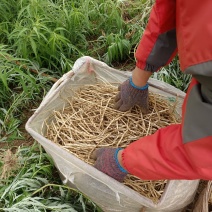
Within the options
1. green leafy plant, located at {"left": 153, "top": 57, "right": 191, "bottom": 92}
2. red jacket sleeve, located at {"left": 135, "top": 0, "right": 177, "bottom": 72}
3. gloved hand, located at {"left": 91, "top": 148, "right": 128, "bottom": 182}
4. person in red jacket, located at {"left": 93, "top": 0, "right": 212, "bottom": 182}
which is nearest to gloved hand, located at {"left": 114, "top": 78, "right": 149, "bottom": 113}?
person in red jacket, located at {"left": 93, "top": 0, "right": 212, "bottom": 182}

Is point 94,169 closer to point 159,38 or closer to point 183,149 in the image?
point 183,149

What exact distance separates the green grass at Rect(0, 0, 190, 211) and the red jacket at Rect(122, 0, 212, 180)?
0.43 metres

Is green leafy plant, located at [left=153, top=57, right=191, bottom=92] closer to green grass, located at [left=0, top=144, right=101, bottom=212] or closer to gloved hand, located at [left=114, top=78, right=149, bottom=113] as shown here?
gloved hand, located at [left=114, top=78, right=149, bottom=113]

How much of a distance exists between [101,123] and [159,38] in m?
0.43

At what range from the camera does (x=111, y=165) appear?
106cm

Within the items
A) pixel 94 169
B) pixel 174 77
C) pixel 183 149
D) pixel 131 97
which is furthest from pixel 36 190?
pixel 174 77

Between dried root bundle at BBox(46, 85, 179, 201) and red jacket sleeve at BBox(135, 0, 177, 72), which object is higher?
red jacket sleeve at BBox(135, 0, 177, 72)

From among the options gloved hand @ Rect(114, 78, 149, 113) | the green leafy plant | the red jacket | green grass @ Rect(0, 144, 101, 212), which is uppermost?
the red jacket

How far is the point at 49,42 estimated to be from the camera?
1485mm

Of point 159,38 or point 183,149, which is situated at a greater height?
point 159,38

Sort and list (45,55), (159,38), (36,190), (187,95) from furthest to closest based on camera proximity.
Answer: (45,55) → (36,190) → (159,38) → (187,95)

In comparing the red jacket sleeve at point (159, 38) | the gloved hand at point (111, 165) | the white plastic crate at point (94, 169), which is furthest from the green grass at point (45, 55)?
the red jacket sleeve at point (159, 38)

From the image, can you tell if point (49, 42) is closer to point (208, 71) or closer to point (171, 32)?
point (171, 32)

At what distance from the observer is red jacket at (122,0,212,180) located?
0.64m
